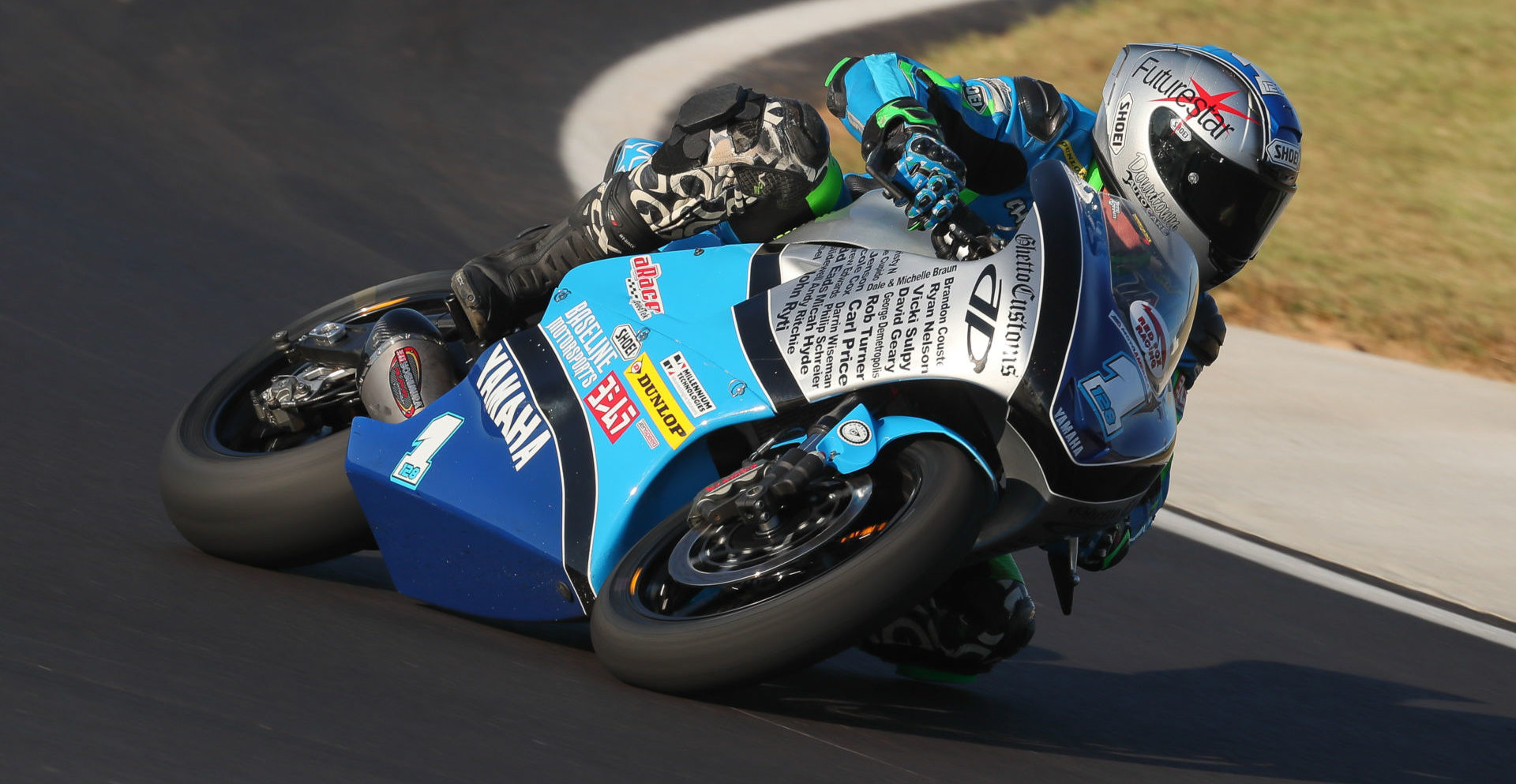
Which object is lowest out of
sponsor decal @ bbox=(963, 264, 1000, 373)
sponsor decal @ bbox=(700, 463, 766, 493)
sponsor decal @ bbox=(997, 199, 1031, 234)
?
sponsor decal @ bbox=(997, 199, 1031, 234)

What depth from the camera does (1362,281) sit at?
31.3 ft

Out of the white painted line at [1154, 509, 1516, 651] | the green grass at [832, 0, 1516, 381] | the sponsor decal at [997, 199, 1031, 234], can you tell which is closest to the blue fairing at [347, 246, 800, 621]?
the sponsor decal at [997, 199, 1031, 234]

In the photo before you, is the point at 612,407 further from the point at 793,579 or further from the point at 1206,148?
the point at 1206,148

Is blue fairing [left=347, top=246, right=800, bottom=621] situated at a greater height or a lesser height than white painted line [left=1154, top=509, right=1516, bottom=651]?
greater

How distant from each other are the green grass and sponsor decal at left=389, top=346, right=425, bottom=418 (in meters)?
5.69

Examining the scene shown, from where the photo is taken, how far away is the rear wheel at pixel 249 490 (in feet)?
13.3

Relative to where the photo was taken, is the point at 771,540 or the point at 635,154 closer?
the point at 771,540

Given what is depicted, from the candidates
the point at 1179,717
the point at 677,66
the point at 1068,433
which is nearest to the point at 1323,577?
the point at 1179,717

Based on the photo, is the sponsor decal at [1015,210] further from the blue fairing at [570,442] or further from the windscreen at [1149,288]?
the blue fairing at [570,442]

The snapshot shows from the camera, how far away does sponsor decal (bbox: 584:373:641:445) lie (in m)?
3.72

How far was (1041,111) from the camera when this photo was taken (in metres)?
4.32

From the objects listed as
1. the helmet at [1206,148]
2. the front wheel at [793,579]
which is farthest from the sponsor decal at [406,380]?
the helmet at [1206,148]

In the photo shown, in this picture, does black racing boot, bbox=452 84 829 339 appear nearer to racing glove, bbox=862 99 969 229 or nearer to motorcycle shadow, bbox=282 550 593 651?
racing glove, bbox=862 99 969 229

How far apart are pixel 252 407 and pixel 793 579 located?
1960 millimetres
